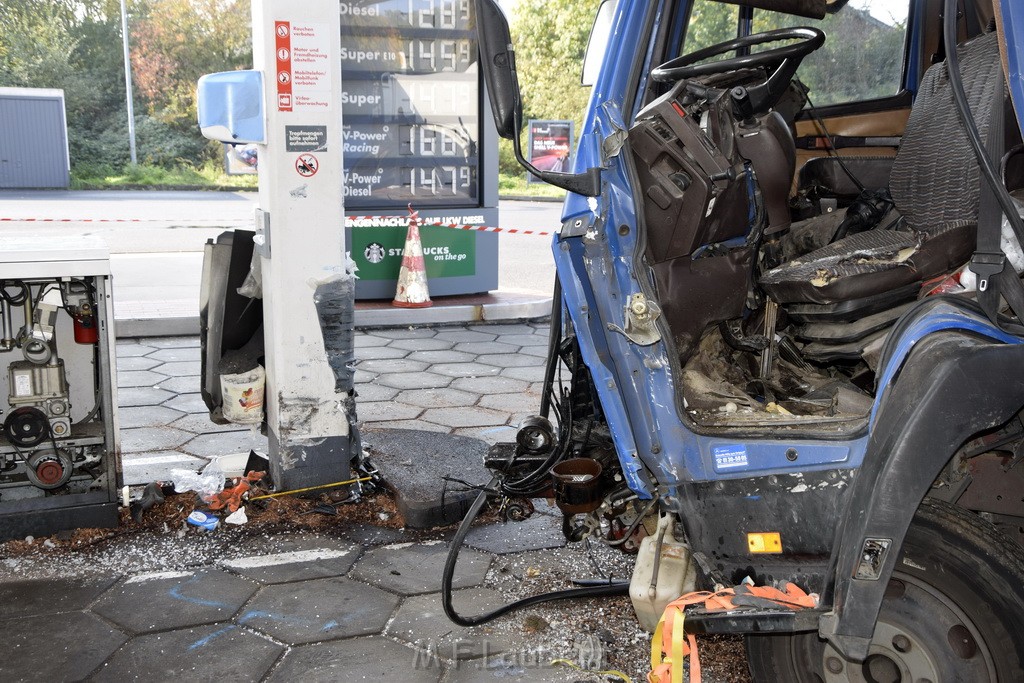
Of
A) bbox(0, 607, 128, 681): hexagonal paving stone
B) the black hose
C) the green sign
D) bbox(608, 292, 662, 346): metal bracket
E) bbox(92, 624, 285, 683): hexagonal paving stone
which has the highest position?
bbox(608, 292, 662, 346): metal bracket

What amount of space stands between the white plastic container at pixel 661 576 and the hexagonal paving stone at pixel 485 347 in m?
4.67

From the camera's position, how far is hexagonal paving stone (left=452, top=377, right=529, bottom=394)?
6.18 m

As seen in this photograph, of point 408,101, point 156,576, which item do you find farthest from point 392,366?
point 156,576

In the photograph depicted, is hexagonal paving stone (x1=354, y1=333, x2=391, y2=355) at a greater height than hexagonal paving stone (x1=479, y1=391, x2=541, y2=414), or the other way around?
hexagonal paving stone (x1=354, y1=333, x2=391, y2=355)

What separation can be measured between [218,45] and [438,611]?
36668mm

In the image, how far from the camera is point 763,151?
297 centimetres

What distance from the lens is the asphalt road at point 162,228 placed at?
9.58 m

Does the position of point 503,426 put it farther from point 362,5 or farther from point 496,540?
point 362,5

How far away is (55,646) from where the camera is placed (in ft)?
10.1

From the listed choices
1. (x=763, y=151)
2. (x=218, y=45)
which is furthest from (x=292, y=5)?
(x=218, y=45)

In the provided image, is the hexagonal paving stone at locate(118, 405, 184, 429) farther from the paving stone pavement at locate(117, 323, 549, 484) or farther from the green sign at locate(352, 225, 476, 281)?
the green sign at locate(352, 225, 476, 281)

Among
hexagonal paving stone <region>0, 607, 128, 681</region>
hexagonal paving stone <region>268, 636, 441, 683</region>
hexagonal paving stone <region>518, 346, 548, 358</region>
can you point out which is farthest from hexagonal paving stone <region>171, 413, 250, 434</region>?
hexagonal paving stone <region>518, 346, 548, 358</region>

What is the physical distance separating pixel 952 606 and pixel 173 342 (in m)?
6.31

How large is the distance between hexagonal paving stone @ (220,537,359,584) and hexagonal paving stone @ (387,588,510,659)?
1.39 feet
